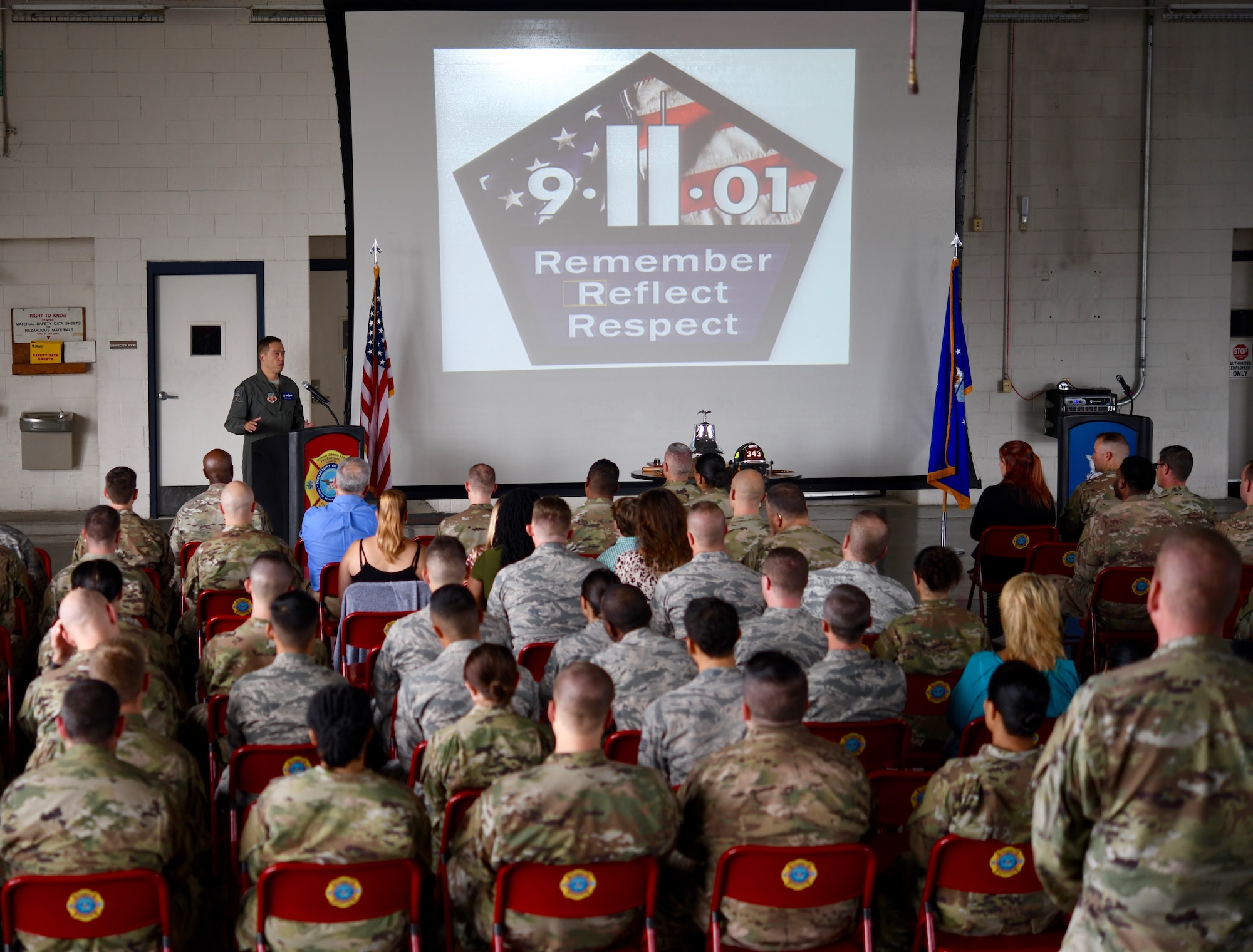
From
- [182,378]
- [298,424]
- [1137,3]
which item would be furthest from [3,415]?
[1137,3]

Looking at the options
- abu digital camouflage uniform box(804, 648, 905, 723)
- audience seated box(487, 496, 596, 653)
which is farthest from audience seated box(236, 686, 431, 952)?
audience seated box(487, 496, 596, 653)

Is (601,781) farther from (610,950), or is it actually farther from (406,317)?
(406,317)

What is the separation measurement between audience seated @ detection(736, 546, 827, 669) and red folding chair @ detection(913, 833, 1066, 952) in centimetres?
123

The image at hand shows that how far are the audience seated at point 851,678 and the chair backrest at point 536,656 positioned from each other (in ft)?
3.41

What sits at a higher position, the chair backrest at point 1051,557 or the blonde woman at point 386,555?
the blonde woman at point 386,555

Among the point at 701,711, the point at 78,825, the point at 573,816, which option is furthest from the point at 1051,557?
the point at 78,825

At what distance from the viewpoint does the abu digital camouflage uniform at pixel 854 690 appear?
354 cm

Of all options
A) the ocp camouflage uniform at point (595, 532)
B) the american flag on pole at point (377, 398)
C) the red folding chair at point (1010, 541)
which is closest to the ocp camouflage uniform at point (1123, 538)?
the red folding chair at point (1010, 541)

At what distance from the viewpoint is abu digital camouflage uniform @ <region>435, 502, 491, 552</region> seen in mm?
5871

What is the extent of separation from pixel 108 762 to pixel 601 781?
1.09 meters

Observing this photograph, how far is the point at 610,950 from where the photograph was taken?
107 inches

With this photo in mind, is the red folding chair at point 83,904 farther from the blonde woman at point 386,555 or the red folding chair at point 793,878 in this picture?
the blonde woman at point 386,555

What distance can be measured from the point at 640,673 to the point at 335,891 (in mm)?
1272

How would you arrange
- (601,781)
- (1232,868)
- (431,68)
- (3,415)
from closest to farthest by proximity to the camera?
(1232,868) → (601,781) → (431,68) → (3,415)
